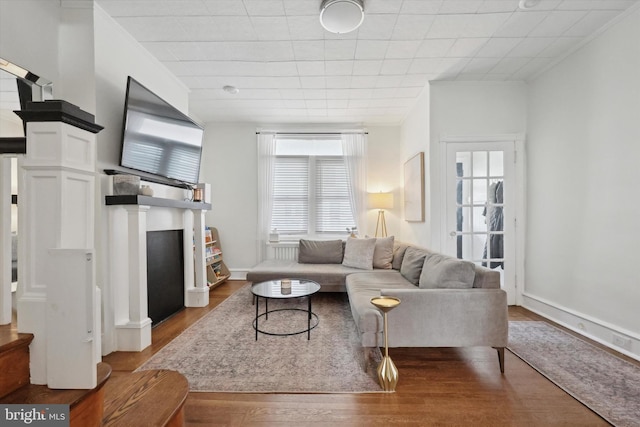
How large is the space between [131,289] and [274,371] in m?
1.51

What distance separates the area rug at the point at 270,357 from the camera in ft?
6.54

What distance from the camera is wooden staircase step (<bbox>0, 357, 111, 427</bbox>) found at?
0.91 metres

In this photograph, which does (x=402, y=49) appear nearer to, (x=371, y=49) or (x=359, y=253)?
(x=371, y=49)

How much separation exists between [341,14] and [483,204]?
2.81 metres

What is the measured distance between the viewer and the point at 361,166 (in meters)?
5.18

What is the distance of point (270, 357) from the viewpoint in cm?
236

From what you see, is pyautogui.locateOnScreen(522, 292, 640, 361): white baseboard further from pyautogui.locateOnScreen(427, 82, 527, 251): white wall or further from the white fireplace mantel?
the white fireplace mantel

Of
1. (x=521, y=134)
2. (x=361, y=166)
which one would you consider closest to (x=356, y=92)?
(x=361, y=166)

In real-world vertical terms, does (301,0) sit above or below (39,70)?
above

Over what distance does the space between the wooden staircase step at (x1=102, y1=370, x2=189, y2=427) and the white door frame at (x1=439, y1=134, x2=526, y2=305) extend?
3.27 metres

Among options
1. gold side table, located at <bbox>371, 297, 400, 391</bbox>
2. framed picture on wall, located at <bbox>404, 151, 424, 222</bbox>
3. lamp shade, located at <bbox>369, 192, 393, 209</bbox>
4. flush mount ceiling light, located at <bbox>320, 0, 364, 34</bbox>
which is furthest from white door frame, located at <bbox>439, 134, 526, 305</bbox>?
gold side table, located at <bbox>371, 297, 400, 391</bbox>

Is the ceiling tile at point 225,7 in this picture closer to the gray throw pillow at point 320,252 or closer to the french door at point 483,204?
the french door at point 483,204

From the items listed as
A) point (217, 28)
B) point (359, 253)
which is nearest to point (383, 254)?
point (359, 253)

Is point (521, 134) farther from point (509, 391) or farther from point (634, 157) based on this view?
point (509, 391)
